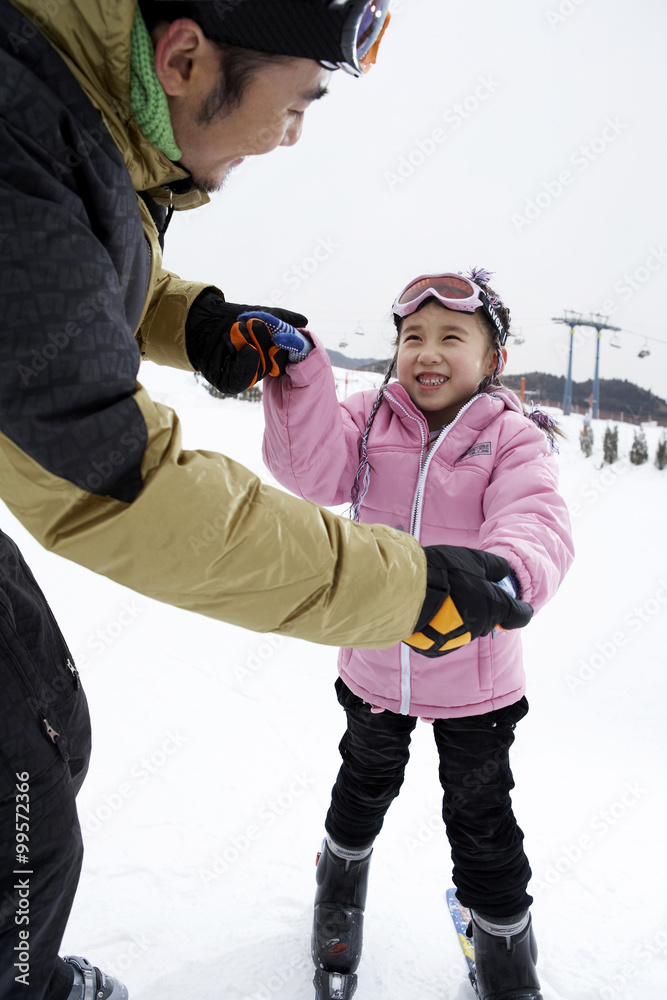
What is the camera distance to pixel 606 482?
9.40m

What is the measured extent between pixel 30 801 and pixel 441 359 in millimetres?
1365

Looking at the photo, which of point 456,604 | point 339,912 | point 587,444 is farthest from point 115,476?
point 587,444

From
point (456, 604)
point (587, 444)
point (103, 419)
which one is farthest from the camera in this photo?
point (587, 444)

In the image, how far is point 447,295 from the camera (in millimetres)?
1642

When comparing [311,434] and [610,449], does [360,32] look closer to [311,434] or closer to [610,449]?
[311,434]

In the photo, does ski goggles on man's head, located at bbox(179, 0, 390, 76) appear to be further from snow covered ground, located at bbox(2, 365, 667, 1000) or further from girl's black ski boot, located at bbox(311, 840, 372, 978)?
girl's black ski boot, located at bbox(311, 840, 372, 978)

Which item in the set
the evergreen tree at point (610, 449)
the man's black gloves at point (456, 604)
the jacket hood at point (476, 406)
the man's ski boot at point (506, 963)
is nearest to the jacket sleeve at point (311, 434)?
the jacket hood at point (476, 406)

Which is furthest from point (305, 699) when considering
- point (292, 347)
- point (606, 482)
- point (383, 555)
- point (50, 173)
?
point (606, 482)

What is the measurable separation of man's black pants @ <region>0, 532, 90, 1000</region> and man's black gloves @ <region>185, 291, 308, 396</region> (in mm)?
606

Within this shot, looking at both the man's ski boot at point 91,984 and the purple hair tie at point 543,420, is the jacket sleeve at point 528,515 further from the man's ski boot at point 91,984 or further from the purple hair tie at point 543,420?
the man's ski boot at point 91,984

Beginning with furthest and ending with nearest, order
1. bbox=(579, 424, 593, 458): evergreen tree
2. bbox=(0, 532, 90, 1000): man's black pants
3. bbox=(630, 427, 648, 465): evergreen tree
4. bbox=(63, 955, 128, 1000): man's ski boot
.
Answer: bbox=(579, 424, 593, 458): evergreen tree, bbox=(630, 427, 648, 465): evergreen tree, bbox=(63, 955, 128, 1000): man's ski boot, bbox=(0, 532, 90, 1000): man's black pants

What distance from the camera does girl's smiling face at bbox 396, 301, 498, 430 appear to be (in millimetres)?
1619

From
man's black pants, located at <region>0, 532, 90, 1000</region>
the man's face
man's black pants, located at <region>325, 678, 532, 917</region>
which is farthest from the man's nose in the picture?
man's black pants, located at <region>325, 678, 532, 917</region>

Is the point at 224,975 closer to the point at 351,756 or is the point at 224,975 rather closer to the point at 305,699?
the point at 351,756
